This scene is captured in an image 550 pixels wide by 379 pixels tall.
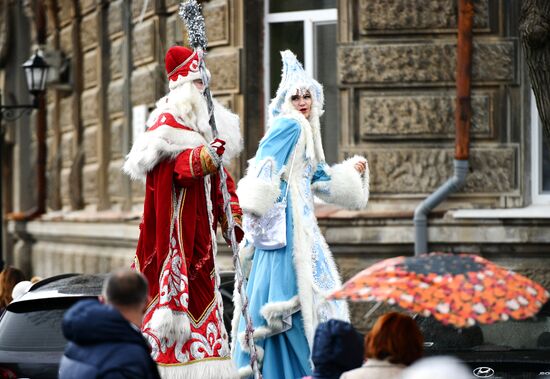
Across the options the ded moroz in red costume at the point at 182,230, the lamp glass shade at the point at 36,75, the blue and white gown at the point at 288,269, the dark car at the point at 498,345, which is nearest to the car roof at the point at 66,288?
the ded moroz in red costume at the point at 182,230

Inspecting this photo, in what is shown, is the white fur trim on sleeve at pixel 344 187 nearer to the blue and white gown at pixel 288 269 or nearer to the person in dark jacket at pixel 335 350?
the blue and white gown at pixel 288 269

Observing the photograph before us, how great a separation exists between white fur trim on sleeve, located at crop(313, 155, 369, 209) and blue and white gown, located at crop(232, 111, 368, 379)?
13 cm

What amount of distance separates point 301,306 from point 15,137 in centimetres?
1665

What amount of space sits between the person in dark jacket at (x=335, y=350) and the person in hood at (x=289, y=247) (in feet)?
11.4

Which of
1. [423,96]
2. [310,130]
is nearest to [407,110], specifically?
[423,96]

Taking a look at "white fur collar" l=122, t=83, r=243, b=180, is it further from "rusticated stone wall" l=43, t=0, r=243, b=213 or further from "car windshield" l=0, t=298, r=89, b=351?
"rusticated stone wall" l=43, t=0, r=243, b=213

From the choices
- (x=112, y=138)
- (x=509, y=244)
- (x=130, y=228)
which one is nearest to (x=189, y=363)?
(x=509, y=244)

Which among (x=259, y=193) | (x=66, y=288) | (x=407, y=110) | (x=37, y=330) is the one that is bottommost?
(x=37, y=330)

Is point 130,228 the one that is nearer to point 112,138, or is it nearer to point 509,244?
point 112,138

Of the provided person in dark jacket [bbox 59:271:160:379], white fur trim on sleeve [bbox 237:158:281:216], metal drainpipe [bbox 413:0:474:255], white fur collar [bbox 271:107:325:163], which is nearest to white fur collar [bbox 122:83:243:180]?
white fur trim on sleeve [bbox 237:158:281:216]

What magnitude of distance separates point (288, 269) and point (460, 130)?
4285 mm

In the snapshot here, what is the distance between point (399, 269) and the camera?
5805 millimetres

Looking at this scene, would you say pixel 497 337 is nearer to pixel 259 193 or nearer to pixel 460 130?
pixel 259 193

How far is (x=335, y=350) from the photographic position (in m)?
5.79
